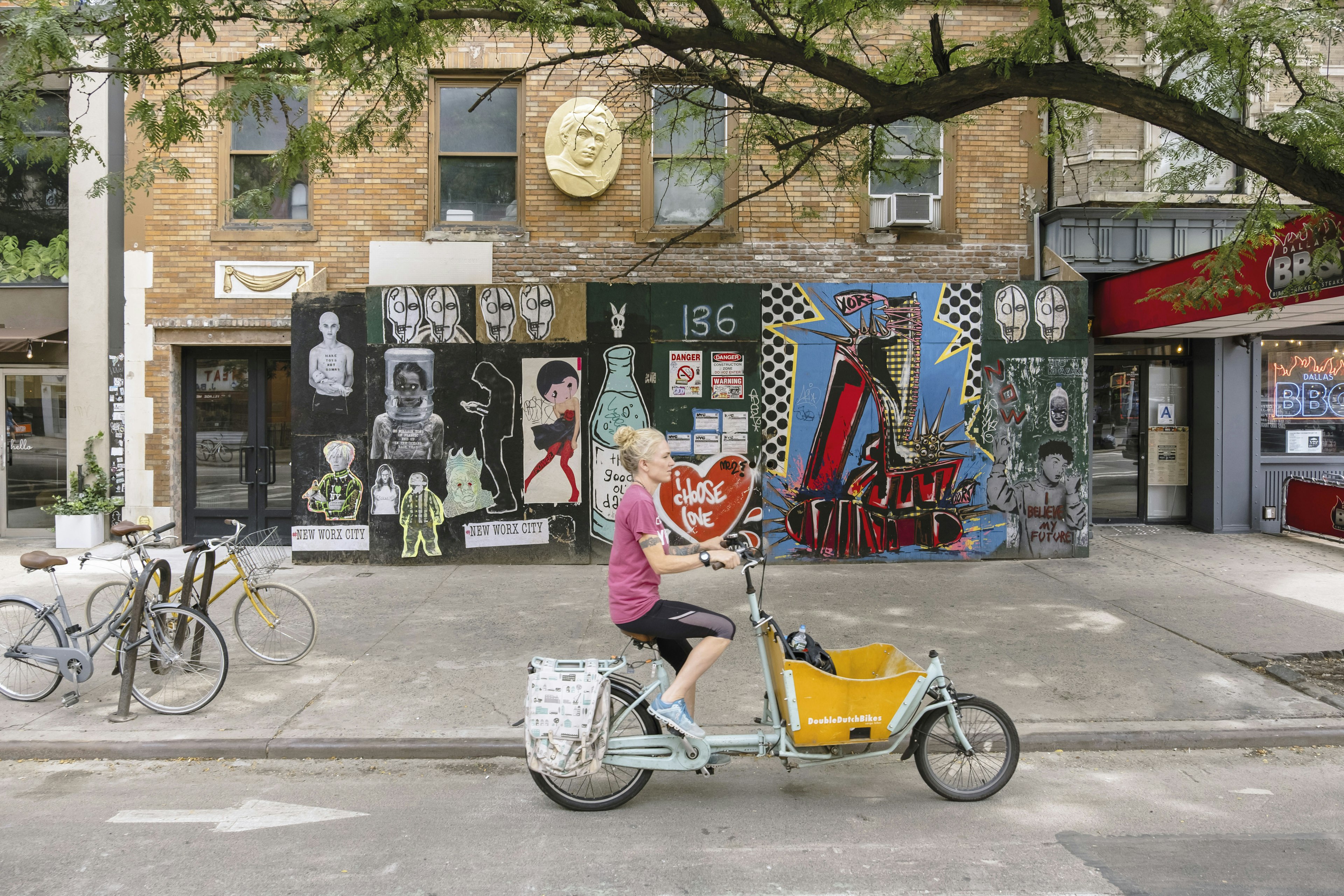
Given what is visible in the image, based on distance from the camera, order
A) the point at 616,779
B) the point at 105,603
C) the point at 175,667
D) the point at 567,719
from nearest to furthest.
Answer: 1. the point at 567,719
2. the point at 616,779
3. the point at 175,667
4. the point at 105,603

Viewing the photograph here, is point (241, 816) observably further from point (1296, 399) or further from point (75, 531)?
point (1296, 399)

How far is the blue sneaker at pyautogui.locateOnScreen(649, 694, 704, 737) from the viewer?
4254mm

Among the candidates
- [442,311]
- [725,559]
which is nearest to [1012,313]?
[442,311]

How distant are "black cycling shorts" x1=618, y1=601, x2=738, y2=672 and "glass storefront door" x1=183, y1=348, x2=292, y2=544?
905 cm

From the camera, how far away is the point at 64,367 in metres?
12.0

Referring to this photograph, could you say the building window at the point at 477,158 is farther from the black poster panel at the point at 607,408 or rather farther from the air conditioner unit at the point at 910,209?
the air conditioner unit at the point at 910,209

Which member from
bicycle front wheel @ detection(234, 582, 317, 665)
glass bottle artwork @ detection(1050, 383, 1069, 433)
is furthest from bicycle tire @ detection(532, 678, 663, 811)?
glass bottle artwork @ detection(1050, 383, 1069, 433)

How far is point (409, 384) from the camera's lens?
10.5 m

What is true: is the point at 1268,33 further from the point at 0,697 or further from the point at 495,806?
the point at 0,697

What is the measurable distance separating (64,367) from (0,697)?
24.2 ft

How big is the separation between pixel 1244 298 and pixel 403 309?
9.29 m

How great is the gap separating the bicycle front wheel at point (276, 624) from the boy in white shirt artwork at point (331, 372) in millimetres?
3971

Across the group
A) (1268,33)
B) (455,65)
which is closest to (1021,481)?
Answer: (1268,33)

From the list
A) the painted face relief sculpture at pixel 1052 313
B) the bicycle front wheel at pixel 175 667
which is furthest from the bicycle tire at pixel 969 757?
the painted face relief sculpture at pixel 1052 313
